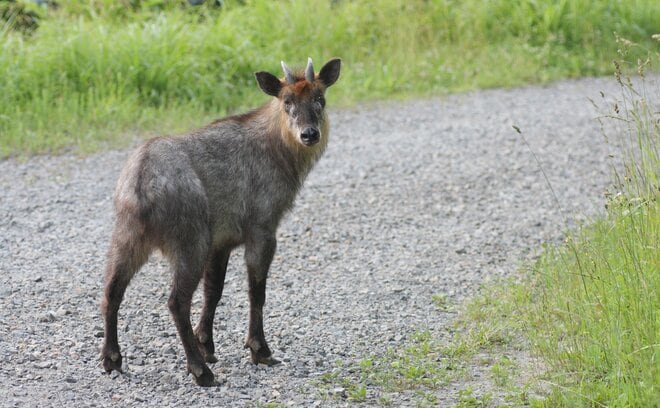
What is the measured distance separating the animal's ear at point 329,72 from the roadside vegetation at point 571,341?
66.6 inches

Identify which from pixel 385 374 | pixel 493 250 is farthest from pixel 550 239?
pixel 385 374

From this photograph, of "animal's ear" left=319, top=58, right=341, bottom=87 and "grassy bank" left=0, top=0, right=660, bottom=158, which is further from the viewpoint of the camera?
"grassy bank" left=0, top=0, right=660, bottom=158

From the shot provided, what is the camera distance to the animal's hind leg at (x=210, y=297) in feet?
19.7

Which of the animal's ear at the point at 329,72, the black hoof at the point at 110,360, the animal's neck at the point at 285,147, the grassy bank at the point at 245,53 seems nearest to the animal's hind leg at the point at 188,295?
the black hoof at the point at 110,360

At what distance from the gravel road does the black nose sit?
1217 mm

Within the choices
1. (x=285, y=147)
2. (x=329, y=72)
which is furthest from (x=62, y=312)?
(x=329, y=72)

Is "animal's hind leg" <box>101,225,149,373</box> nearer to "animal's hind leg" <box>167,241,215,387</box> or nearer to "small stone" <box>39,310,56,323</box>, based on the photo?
"animal's hind leg" <box>167,241,215,387</box>

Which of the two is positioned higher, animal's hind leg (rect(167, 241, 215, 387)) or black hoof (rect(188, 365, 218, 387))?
animal's hind leg (rect(167, 241, 215, 387))

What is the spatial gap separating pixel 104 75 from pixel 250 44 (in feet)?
6.23

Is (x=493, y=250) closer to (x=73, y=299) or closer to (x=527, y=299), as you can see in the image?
(x=527, y=299)

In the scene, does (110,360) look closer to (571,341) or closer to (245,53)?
(571,341)

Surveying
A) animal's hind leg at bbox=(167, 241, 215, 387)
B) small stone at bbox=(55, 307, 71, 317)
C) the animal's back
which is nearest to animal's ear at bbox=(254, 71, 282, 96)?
the animal's back

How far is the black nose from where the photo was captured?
6039 millimetres

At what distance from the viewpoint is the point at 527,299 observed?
6.69 m
